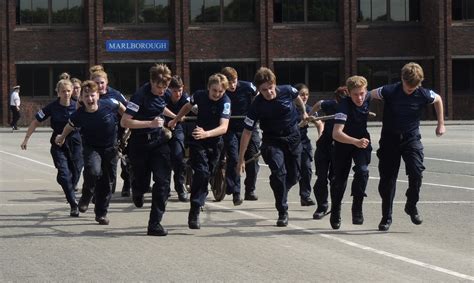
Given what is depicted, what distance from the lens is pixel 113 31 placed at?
48.8m

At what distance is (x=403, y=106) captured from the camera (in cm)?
1145

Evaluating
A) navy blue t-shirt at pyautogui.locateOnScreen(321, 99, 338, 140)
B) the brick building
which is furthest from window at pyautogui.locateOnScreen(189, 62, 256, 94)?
navy blue t-shirt at pyautogui.locateOnScreen(321, 99, 338, 140)

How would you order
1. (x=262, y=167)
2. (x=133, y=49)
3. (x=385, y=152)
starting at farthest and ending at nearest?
(x=133, y=49) < (x=262, y=167) < (x=385, y=152)

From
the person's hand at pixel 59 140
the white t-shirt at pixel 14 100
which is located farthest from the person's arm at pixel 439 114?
the white t-shirt at pixel 14 100

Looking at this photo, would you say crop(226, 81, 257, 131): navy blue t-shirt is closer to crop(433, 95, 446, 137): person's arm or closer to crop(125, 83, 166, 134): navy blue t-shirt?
crop(125, 83, 166, 134): navy blue t-shirt

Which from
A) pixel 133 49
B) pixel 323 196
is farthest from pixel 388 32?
pixel 323 196

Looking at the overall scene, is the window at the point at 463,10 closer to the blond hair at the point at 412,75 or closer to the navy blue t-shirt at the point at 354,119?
the navy blue t-shirt at the point at 354,119

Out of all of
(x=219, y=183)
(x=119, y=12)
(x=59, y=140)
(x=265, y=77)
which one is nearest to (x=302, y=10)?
(x=119, y=12)

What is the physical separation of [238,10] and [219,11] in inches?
36.3

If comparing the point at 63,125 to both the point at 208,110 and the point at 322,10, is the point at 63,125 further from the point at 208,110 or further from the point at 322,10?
the point at 322,10

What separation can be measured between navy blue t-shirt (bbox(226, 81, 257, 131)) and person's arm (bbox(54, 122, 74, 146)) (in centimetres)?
266

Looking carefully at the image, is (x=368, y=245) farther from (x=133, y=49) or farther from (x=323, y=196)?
(x=133, y=49)

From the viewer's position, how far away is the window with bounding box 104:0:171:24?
160 ft

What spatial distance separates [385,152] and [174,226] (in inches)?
103
